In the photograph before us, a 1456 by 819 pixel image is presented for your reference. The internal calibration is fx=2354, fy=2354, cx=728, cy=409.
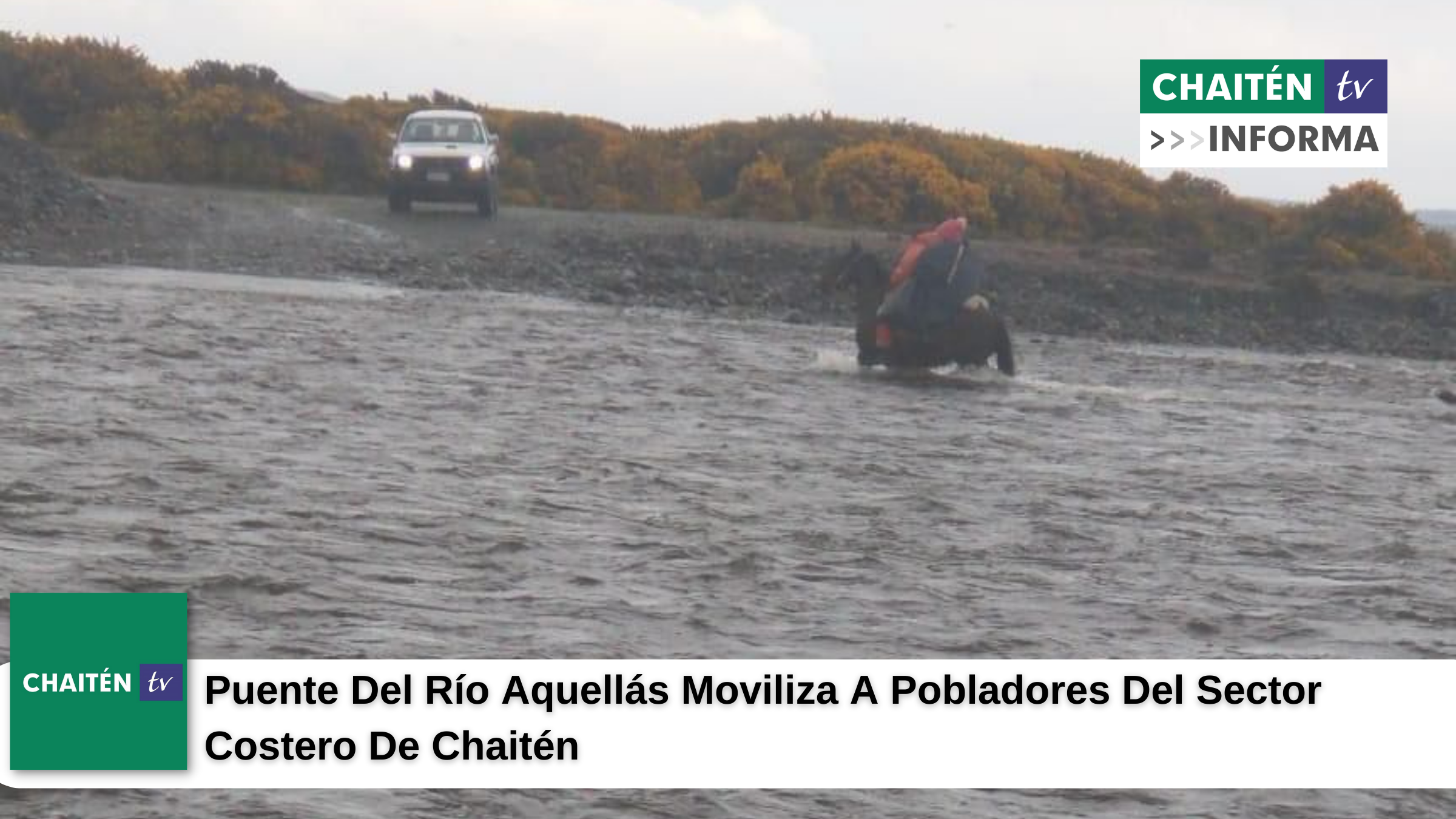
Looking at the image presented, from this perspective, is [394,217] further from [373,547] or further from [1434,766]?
[1434,766]

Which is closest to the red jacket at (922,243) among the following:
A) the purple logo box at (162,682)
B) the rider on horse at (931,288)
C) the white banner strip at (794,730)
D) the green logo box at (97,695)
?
the rider on horse at (931,288)

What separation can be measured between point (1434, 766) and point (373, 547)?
5049mm

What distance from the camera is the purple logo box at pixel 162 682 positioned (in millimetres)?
7551

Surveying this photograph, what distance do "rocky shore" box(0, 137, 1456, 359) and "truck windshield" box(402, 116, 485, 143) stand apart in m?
1.15

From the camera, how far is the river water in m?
9.27

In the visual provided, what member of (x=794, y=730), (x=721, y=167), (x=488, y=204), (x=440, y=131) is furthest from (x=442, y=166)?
(x=794, y=730)

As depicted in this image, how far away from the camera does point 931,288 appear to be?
→ 20.7 metres

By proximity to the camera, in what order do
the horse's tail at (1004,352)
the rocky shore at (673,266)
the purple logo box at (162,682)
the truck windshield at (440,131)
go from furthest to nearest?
the truck windshield at (440,131)
the rocky shore at (673,266)
the horse's tail at (1004,352)
the purple logo box at (162,682)

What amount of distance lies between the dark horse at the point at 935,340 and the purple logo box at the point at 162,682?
13362mm

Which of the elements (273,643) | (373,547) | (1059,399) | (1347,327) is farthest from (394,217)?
(273,643)

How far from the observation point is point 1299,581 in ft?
38.0

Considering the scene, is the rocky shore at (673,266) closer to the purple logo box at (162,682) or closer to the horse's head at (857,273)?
the horse's head at (857,273)

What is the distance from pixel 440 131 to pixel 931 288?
51.3ft

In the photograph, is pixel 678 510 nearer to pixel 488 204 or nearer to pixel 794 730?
pixel 794 730
